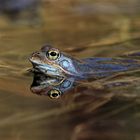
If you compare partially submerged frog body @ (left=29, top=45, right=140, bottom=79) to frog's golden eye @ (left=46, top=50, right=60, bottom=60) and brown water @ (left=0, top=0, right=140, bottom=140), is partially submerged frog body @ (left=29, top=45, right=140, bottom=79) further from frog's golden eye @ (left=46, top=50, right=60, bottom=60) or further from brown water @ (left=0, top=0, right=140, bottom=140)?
brown water @ (left=0, top=0, right=140, bottom=140)

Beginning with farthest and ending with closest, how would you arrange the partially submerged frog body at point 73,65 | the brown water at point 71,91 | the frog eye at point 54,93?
the partially submerged frog body at point 73,65 → the frog eye at point 54,93 → the brown water at point 71,91

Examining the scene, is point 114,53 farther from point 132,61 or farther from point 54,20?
point 54,20

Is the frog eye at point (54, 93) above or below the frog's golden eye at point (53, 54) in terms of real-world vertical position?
below

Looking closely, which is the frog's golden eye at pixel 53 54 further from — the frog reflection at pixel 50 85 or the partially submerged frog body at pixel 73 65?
the frog reflection at pixel 50 85

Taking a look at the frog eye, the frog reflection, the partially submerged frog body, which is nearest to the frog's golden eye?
the partially submerged frog body

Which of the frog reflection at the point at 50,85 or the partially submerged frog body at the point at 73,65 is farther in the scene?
the partially submerged frog body at the point at 73,65

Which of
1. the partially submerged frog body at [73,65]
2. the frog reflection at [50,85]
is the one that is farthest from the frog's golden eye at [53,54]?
the frog reflection at [50,85]

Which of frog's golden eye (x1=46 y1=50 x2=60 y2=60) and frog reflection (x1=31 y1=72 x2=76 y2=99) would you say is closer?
frog reflection (x1=31 y1=72 x2=76 y2=99)

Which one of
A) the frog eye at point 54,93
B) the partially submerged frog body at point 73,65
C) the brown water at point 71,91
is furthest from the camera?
the partially submerged frog body at point 73,65
